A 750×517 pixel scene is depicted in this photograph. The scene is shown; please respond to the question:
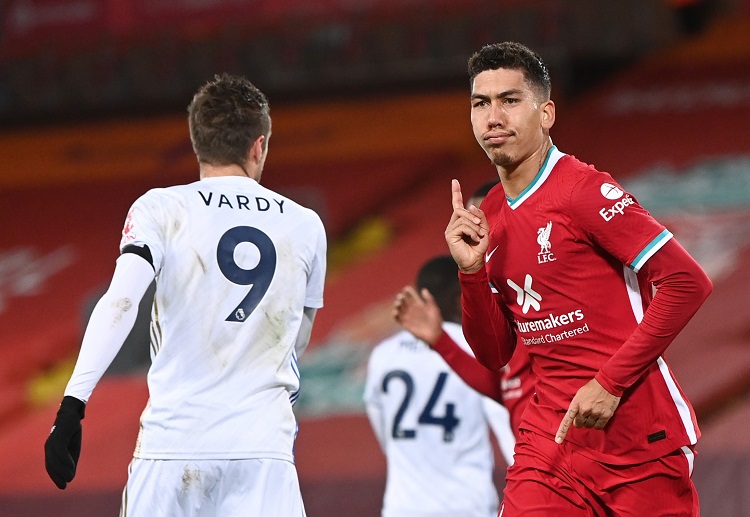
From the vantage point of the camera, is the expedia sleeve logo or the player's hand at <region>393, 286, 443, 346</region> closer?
the expedia sleeve logo

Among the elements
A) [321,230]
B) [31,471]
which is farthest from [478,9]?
[321,230]

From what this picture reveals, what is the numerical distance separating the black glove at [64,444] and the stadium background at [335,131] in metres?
7.42

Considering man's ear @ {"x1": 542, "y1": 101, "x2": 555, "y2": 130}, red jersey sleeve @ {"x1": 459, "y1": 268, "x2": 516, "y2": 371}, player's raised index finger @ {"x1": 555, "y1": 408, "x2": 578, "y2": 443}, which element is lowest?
player's raised index finger @ {"x1": 555, "y1": 408, "x2": 578, "y2": 443}

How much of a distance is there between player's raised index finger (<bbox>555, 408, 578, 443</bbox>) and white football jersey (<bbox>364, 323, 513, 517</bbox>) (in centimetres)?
178

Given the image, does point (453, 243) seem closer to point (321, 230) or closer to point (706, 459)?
point (321, 230)

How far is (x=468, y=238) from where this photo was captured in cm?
364

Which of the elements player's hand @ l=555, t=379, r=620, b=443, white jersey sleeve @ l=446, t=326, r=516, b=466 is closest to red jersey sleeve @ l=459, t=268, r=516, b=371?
player's hand @ l=555, t=379, r=620, b=443

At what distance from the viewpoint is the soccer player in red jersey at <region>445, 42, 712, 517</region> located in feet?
11.1

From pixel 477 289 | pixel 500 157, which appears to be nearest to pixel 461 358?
pixel 477 289

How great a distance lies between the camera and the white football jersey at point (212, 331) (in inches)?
142

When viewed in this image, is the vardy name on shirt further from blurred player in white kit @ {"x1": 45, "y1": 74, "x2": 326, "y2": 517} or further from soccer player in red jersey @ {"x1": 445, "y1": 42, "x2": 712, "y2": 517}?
soccer player in red jersey @ {"x1": 445, "y1": 42, "x2": 712, "y2": 517}

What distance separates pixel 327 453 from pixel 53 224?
7.15 m

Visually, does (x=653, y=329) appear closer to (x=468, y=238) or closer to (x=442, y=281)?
(x=468, y=238)

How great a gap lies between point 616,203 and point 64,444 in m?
1.76
